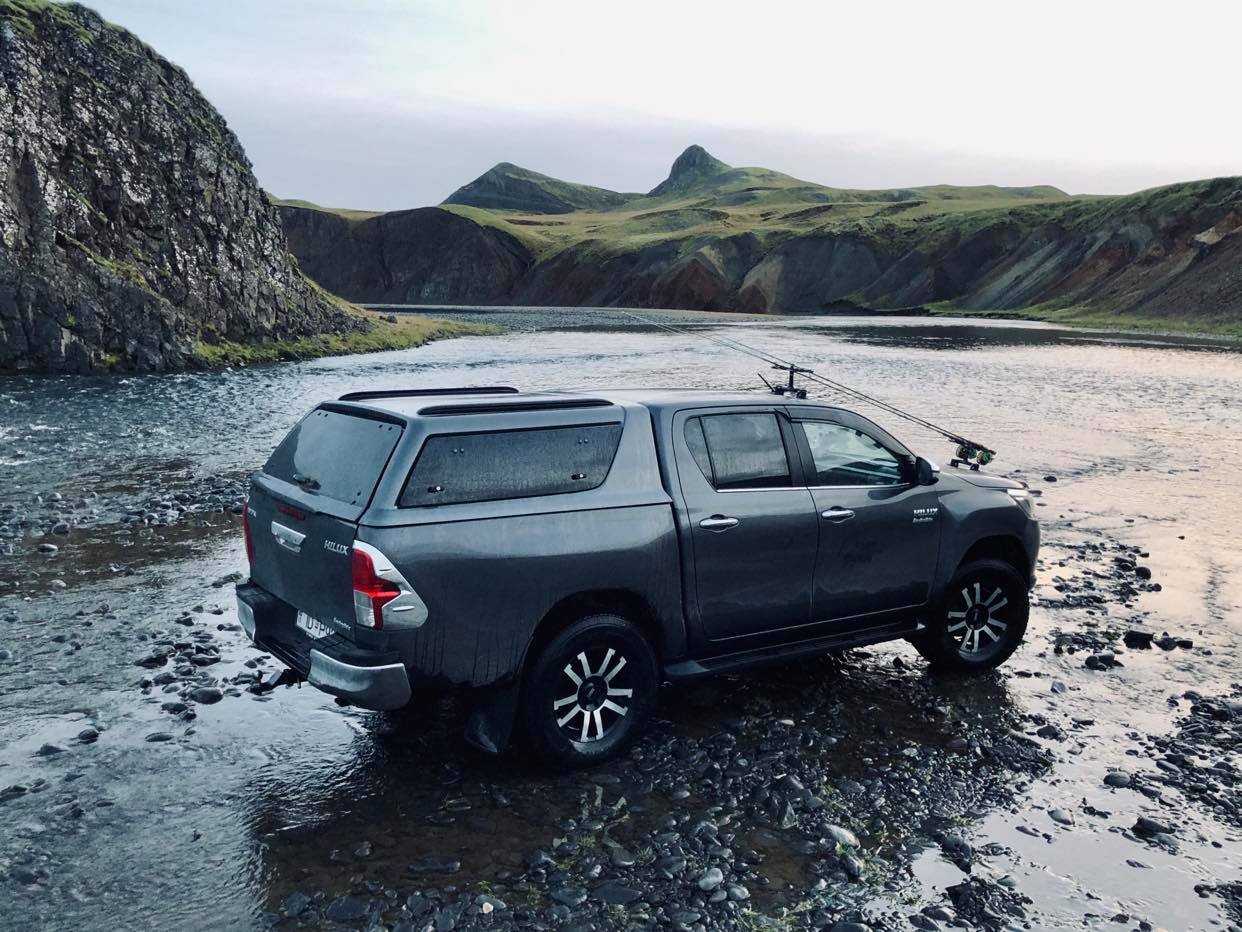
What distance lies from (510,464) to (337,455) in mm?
1077

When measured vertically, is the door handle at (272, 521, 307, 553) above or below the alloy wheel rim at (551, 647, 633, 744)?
above

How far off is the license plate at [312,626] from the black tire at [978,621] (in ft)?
15.2

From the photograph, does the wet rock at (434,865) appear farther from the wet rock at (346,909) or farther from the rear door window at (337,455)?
the rear door window at (337,455)

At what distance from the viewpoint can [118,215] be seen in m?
38.3

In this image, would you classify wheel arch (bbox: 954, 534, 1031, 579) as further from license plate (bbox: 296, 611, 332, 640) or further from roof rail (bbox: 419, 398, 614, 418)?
license plate (bbox: 296, 611, 332, 640)

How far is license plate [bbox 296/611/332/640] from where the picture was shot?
19.0 ft

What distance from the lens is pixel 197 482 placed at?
15578 mm

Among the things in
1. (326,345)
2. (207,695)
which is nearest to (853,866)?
(207,695)

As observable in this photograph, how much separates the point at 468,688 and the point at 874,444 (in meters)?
3.65

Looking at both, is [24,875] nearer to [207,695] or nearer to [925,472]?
[207,695]

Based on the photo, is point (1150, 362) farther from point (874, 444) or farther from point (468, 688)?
point (468, 688)

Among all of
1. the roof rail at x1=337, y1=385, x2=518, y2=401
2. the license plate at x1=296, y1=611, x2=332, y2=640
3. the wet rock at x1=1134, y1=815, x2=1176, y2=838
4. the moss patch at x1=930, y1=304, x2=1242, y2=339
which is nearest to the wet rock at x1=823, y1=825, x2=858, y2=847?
the wet rock at x1=1134, y1=815, x2=1176, y2=838

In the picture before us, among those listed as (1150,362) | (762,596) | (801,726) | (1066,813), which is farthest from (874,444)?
(1150,362)

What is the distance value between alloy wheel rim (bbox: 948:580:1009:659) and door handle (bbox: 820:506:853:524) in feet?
4.79
